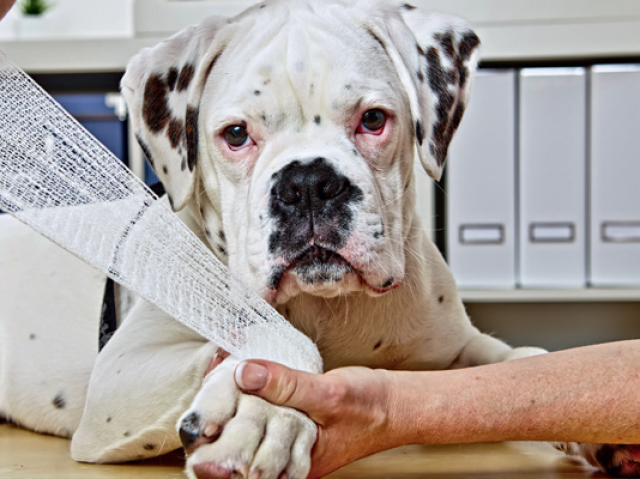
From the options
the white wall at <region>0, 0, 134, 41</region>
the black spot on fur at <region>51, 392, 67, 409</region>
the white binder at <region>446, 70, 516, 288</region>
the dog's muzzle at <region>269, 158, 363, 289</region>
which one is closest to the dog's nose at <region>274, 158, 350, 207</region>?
the dog's muzzle at <region>269, 158, 363, 289</region>

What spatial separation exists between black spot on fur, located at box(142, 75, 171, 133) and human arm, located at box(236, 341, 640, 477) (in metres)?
0.55

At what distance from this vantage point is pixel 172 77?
3.72 feet

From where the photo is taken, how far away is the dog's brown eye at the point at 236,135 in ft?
3.50

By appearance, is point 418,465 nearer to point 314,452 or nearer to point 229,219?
point 314,452

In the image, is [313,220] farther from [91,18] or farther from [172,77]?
[91,18]

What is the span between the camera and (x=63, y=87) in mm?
2242

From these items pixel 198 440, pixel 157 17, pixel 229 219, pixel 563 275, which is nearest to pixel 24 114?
pixel 229 219

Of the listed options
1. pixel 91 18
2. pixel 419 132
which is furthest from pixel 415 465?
pixel 91 18

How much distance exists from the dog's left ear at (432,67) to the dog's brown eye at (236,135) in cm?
26

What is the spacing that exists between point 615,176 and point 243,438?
161cm

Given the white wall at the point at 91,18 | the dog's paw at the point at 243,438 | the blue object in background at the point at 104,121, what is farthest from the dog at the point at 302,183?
the white wall at the point at 91,18

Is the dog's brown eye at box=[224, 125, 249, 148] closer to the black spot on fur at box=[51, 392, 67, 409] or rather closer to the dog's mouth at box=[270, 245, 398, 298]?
the dog's mouth at box=[270, 245, 398, 298]

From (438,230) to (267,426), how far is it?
1485mm

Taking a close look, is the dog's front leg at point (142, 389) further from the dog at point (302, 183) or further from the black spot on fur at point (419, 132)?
the black spot on fur at point (419, 132)
